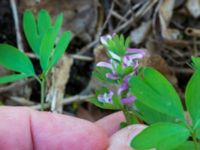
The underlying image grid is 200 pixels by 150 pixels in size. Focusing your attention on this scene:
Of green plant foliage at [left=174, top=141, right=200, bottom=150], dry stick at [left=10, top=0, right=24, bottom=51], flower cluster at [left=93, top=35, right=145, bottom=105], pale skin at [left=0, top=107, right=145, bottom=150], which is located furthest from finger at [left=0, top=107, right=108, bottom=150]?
dry stick at [left=10, top=0, right=24, bottom=51]

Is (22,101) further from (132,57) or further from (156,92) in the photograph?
(156,92)

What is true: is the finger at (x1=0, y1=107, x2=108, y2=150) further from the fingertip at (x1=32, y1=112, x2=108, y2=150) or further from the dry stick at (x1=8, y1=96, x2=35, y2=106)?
Result: the dry stick at (x1=8, y1=96, x2=35, y2=106)

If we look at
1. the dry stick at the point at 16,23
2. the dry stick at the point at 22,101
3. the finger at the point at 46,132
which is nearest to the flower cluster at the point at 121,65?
the finger at the point at 46,132

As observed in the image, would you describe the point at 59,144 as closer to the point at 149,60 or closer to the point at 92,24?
the point at 149,60

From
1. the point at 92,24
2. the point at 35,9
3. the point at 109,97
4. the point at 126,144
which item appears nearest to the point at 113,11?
the point at 92,24

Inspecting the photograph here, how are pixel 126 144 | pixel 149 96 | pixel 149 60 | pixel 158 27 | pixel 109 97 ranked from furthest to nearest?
pixel 158 27
pixel 149 60
pixel 109 97
pixel 126 144
pixel 149 96

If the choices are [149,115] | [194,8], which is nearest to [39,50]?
[149,115]
